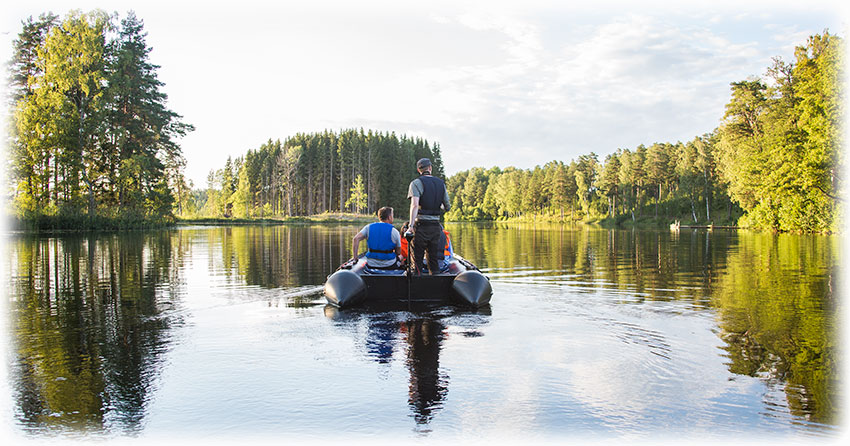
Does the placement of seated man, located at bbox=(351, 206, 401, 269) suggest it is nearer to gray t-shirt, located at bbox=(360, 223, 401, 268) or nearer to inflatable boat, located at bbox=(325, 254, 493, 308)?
gray t-shirt, located at bbox=(360, 223, 401, 268)

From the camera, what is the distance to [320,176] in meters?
117

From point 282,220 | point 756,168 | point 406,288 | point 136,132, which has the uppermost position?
point 136,132

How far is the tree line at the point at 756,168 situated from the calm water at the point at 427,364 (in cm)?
2902

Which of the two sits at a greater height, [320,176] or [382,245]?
[320,176]

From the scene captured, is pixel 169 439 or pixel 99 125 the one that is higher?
pixel 99 125

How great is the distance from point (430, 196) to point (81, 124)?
4190 cm

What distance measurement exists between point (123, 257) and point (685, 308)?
62.9 feet

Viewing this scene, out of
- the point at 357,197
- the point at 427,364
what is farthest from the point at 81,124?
the point at 357,197

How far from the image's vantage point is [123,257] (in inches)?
814

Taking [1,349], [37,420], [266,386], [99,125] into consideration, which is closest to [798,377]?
[266,386]

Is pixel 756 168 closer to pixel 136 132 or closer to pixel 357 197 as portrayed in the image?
pixel 136 132

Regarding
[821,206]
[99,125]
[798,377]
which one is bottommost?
[798,377]

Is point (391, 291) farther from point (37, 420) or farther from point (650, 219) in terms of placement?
point (650, 219)

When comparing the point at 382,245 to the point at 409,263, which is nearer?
the point at 409,263
